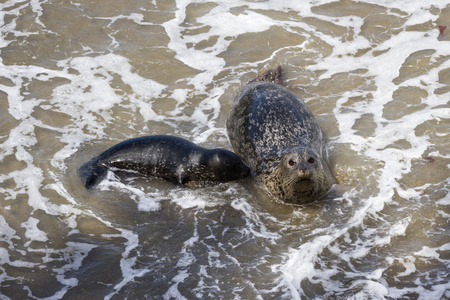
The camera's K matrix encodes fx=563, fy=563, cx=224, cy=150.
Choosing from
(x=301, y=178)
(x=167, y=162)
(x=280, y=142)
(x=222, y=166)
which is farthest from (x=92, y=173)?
(x=301, y=178)

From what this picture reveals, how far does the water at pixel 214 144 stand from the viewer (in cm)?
529

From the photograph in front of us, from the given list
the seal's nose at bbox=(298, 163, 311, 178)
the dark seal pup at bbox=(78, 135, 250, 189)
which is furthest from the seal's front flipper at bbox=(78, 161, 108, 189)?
the seal's nose at bbox=(298, 163, 311, 178)

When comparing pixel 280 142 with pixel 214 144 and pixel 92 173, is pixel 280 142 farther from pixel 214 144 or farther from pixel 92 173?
pixel 92 173

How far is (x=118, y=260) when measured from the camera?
5.49m

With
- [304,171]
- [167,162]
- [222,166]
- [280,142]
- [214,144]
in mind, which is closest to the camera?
[304,171]

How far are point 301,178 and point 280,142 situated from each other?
0.92 metres

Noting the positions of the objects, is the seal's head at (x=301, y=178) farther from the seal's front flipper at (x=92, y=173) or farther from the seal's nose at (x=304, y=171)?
the seal's front flipper at (x=92, y=173)

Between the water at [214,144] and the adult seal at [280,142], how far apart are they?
0.65 feet

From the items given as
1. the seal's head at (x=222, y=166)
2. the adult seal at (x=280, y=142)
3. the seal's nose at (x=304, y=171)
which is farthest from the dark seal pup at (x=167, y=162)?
the seal's nose at (x=304, y=171)

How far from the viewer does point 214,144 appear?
763 cm

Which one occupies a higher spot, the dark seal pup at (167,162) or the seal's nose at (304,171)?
the seal's nose at (304,171)

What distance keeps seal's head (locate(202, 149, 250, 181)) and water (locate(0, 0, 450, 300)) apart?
0.13 meters

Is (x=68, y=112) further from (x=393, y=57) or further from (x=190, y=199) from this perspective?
(x=393, y=57)

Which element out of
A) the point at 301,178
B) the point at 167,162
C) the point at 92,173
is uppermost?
the point at 301,178
